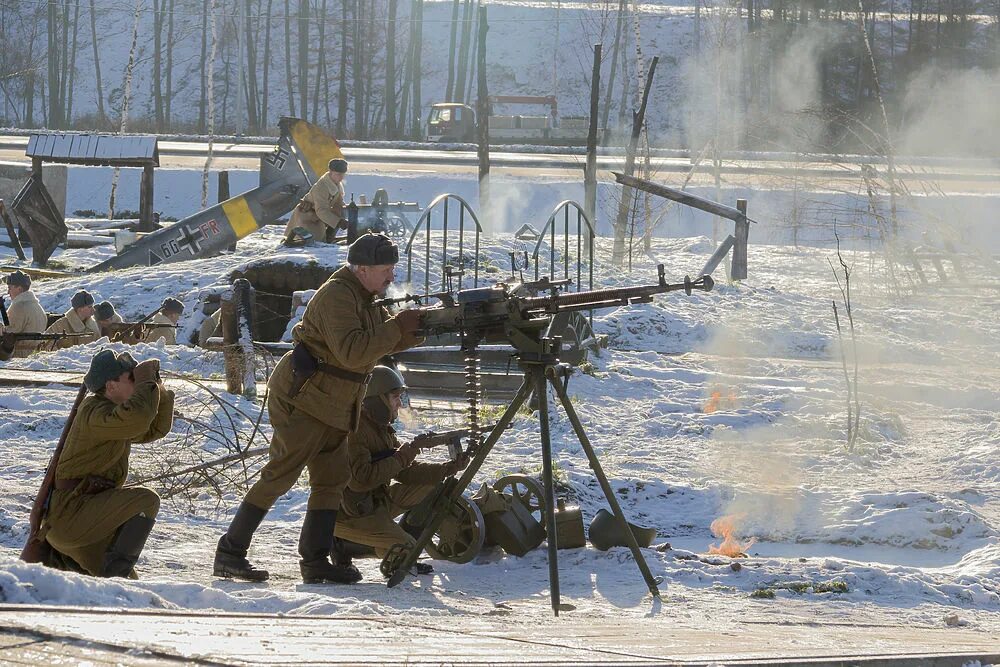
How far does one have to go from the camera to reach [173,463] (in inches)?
309


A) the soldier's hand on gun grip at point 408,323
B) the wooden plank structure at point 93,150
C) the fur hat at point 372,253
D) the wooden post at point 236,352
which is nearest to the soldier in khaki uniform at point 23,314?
the wooden post at point 236,352

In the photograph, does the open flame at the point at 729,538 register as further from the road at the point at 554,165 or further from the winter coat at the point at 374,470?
the road at the point at 554,165

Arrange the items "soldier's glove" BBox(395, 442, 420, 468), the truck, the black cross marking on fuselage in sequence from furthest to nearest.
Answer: the truck
the black cross marking on fuselage
"soldier's glove" BBox(395, 442, 420, 468)

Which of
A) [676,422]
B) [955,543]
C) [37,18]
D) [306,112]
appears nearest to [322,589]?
[955,543]

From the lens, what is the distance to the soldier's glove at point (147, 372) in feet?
19.2

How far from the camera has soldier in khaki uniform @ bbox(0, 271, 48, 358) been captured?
1264 cm

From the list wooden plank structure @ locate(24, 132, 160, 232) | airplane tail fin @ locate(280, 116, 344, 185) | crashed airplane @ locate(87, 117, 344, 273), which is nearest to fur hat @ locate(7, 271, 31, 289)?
crashed airplane @ locate(87, 117, 344, 273)

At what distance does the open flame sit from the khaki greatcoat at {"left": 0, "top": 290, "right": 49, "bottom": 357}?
789 centimetres

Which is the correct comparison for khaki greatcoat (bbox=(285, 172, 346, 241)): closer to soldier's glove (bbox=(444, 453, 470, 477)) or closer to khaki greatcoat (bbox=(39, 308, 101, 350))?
khaki greatcoat (bbox=(39, 308, 101, 350))

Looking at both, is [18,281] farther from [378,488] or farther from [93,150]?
[93,150]

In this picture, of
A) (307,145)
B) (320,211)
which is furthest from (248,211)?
(320,211)

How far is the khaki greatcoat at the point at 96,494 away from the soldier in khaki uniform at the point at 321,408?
546 mm

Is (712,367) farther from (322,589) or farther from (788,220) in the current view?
(788,220)

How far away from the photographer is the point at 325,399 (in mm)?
5969
